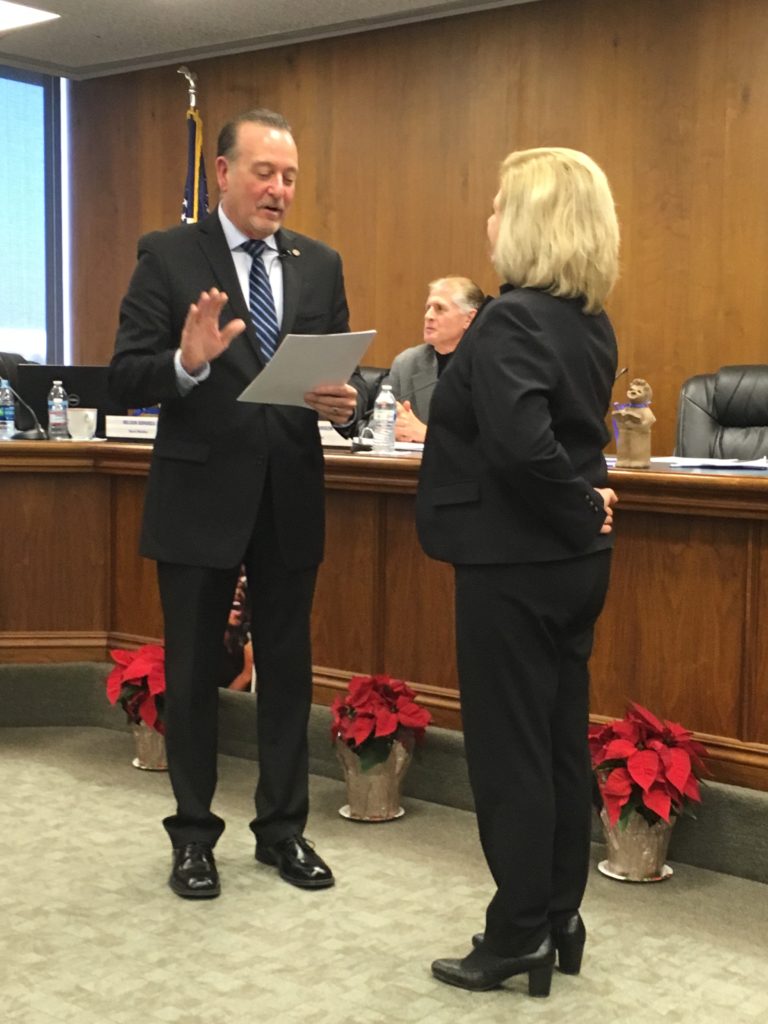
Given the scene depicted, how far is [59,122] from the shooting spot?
26.0 ft

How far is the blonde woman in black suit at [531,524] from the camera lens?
81.3 inches

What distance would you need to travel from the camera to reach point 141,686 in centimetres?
359

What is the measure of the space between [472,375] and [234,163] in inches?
35.5

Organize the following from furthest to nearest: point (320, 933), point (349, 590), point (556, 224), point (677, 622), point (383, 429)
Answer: point (383, 429) → point (349, 590) → point (677, 622) → point (320, 933) → point (556, 224)

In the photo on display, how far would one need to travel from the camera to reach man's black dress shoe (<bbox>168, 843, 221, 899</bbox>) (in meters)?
2.68

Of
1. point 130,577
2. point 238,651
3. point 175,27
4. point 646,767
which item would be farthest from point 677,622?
point 175,27

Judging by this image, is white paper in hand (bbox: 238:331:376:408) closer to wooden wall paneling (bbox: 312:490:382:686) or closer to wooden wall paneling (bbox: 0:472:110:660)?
wooden wall paneling (bbox: 312:490:382:686)

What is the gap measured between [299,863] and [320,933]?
0.27m

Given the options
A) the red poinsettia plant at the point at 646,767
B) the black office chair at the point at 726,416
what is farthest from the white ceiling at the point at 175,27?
the red poinsettia plant at the point at 646,767

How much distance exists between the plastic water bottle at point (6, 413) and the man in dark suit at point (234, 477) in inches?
62.2

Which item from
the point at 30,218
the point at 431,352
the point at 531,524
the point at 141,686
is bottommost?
the point at 141,686

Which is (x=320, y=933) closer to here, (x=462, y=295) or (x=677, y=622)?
(x=677, y=622)

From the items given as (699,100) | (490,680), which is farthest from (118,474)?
(699,100)

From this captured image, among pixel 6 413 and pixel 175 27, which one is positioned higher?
pixel 175 27
